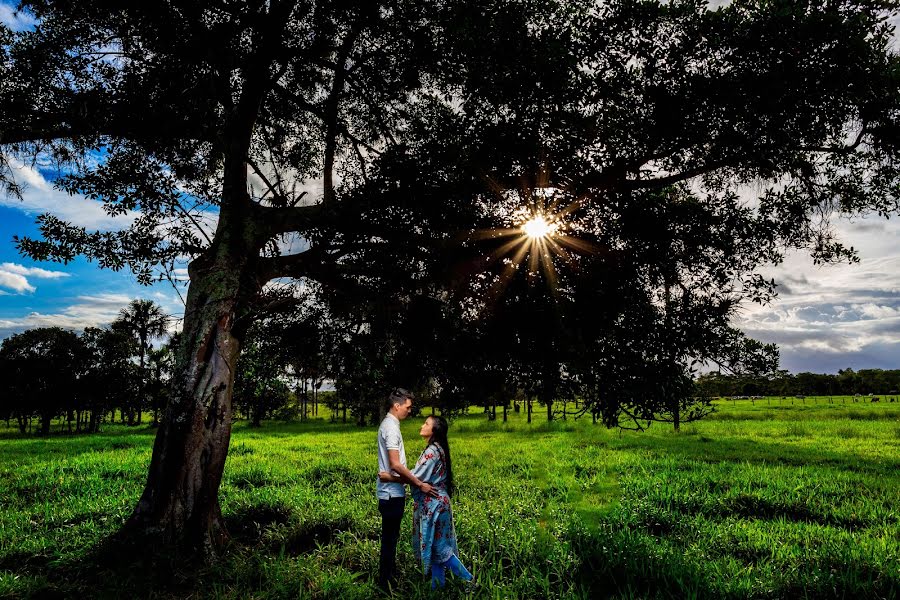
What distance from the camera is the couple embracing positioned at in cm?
572

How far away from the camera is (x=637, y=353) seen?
636 centimetres

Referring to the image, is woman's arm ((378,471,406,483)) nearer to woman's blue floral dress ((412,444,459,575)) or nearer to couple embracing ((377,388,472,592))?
couple embracing ((377,388,472,592))

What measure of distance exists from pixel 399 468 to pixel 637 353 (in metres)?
3.44

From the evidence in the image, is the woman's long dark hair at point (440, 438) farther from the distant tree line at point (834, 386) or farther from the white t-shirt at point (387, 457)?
the distant tree line at point (834, 386)

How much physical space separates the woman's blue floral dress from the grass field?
0.47 meters

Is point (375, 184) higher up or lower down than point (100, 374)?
higher up

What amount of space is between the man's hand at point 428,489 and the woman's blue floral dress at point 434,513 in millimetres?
45

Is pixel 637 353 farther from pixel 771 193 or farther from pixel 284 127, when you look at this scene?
pixel 284 127

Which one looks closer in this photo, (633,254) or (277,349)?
(633,254)

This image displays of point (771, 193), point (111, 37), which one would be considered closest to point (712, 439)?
point (771, 193)

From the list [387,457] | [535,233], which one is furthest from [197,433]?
[535,233]

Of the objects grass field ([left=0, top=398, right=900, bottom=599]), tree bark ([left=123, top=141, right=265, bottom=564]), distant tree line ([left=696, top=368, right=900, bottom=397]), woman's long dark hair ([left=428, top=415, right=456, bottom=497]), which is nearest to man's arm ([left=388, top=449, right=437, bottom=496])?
woman's long dark hair ([left=428, top=415, right=456, bottom=497])

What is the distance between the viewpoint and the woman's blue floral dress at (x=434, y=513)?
597 centimetres

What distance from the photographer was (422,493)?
238 inches
